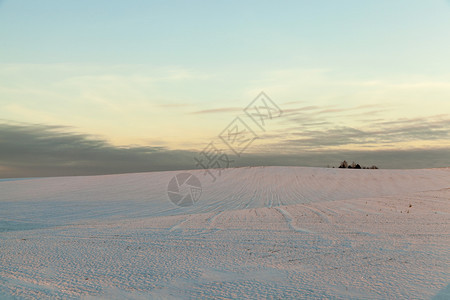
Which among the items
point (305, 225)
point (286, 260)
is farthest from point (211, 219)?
point (286, 260)

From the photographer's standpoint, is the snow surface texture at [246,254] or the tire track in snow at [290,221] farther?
the tire track in snow at [290,221]

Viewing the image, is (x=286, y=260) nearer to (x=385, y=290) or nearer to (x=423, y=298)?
(x=385, y=290)

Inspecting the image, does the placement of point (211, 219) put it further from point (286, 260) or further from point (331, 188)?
point (331, 188)

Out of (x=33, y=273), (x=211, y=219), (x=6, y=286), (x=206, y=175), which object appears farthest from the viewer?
(x=206, y=175)

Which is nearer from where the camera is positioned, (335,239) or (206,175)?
(335,239)

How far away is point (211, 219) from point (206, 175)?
2296 cm

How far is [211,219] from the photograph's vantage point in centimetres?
1251

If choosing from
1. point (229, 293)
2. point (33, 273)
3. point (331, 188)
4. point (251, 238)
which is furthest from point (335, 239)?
point (331, 188)

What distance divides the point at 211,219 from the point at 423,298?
809 centimetres

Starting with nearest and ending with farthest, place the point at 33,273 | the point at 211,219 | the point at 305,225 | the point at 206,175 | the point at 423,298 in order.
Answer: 1. the point at 423,298
2. the point at 33,273
3. the point at 305,225
4. the point at 211,219
5. the point at 206,175

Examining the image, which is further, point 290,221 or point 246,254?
point 290,221

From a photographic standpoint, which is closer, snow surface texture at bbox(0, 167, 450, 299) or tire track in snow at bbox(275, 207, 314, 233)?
snow surface texture at bbox(0, 167, 450, 299)

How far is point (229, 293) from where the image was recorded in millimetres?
5348

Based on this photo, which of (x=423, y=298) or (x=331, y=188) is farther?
(x=331, y=188)
